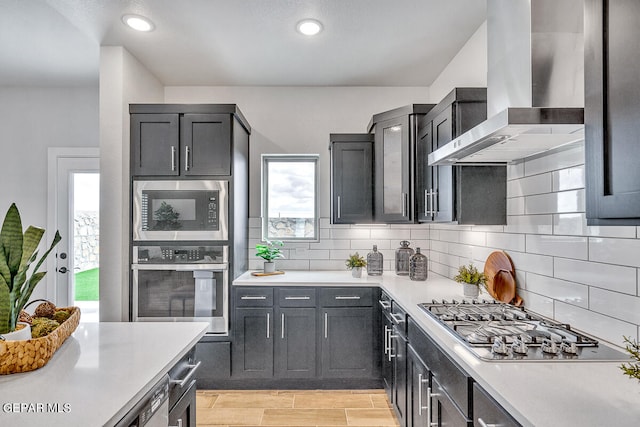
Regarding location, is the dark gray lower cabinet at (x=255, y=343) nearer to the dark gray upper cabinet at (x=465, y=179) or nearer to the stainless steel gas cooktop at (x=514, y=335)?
the stainless steel gas cooktop at (x=514, y=335)

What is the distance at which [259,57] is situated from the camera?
3172 millimetres

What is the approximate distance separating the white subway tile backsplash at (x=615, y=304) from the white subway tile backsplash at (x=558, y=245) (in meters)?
0.18

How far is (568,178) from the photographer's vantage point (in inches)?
72.1

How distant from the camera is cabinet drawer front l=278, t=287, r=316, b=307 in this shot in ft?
10.3

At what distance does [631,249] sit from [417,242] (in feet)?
7.80

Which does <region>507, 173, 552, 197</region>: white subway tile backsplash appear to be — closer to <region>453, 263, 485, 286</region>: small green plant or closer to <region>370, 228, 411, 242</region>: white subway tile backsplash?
<region>453, 263, 485, 286</region>: small green plant

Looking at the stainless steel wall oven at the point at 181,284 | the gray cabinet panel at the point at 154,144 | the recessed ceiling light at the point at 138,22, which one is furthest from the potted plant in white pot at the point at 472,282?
the recessed ceiling light at the point at 138,22

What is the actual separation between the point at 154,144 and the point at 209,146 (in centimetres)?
45

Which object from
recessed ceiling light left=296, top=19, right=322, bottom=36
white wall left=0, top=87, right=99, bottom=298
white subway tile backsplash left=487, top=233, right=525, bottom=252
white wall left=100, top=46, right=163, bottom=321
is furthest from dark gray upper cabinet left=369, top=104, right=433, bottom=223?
white wall left=0, top=87, right=99, bottom=298

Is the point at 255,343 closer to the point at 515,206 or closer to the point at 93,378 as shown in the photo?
the point at 93,378

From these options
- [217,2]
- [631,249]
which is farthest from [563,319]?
[217,2]

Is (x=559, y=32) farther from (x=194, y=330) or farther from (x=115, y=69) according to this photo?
(x=115, y=69)

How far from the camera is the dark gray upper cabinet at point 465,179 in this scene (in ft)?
7.32

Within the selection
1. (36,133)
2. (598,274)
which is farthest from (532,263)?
(36,133)
